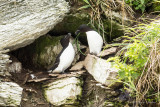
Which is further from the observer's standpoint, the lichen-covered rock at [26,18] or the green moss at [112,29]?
the green moss at [112,29]

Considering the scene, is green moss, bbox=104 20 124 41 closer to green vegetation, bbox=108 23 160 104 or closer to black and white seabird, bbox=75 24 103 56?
black and white seabird, bbox=75 24 103 56

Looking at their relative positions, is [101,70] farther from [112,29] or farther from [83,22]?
[83,22]

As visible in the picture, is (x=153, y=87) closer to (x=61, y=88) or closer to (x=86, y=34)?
(x=61, y=88)

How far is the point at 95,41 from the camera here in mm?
6199

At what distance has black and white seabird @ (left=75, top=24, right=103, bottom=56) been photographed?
6.22 meters

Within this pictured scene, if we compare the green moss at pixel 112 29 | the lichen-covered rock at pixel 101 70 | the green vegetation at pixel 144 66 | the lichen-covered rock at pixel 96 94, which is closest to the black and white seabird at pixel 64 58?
the lichen-covered rock at pixel 101 70

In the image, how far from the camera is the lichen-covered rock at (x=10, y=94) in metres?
5.26

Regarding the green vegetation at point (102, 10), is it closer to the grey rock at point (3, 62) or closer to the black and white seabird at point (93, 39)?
the black and white seabird at point (93, 39)

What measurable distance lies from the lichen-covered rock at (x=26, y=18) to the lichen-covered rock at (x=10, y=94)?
0.75 m

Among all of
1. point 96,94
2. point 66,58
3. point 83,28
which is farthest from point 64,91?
point 83,28

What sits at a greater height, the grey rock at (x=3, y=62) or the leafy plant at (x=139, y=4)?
the leafy plant at (x=139, y=4)

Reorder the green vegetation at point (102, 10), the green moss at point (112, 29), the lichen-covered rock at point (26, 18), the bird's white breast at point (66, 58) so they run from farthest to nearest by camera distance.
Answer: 1. the green moss at point (112, 29)
2. the green vegetation at point (102, 10)
3. the bird's white breast at point (66, 58)
4. the lichen-covered rock at point (26, 18)

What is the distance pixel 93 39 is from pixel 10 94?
6.79 feet

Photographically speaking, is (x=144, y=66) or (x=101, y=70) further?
(x=101, y=70)
